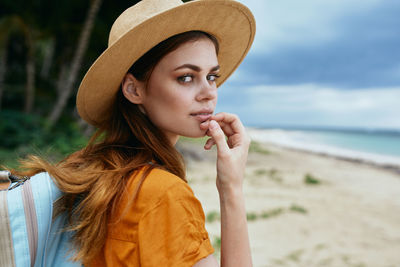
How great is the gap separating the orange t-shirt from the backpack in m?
0.24

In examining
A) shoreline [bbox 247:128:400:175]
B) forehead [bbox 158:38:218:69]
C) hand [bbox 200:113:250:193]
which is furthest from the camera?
shoreline [bbox 247:128:400:175]

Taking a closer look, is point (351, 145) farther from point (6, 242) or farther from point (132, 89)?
point (6, 242)

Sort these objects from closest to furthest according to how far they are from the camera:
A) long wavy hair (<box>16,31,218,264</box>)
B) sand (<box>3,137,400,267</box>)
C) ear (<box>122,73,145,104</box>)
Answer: long wavy hair (<box>16,31,218,264</box>)
ear (<box>122,73,145,104</box>)
sand (<box>3,137,400,267</box>)

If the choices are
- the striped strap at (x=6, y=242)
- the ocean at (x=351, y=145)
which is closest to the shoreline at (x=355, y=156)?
the ocean at (x=351, y=145)

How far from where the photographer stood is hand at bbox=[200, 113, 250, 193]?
1417mm

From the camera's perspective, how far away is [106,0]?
11984 millimetres

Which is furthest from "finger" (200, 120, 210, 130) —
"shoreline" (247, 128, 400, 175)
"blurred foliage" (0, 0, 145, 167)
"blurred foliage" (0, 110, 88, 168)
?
"shoreline" (247, 128, 400, 175)

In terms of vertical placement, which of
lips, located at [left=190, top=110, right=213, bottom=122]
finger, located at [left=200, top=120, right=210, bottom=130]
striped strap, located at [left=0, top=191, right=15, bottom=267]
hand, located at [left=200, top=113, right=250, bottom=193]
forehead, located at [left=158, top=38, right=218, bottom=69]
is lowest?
striped strap, located at [left=0, top=191, right=15, bottom=267]

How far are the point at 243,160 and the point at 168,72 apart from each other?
536 millimetres

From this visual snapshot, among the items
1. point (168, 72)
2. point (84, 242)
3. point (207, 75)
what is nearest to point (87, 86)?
point (168, 72)

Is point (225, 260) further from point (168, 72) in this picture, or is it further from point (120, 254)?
point (168, 72)

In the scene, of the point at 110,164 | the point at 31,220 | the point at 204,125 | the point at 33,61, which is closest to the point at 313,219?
the point at 204,125

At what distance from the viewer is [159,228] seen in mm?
1140

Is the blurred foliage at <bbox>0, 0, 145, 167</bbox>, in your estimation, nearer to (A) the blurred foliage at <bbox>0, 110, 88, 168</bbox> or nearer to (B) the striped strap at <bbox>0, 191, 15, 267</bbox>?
(A) the blurred foliage at <bbox>0, 110, 88, 168</bbox>
